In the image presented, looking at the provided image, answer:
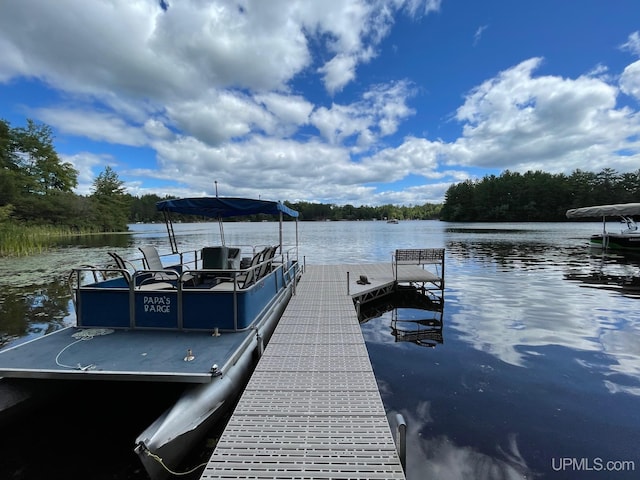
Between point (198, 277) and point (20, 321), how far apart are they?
5185 millimetres

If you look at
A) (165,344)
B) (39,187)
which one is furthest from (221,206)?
(39,187)

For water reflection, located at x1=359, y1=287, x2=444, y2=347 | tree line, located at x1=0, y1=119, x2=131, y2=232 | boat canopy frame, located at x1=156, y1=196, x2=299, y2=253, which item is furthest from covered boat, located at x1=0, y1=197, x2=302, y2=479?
tree line, located at x1=0, y1=119, x2=131, y2=232

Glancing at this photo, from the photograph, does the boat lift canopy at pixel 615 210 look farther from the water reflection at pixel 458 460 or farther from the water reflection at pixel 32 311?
the water reflection at pixel 32 311

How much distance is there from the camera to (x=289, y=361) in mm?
4641

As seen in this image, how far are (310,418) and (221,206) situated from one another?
16.5ft

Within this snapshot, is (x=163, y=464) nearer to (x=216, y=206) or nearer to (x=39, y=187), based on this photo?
(x=216, y=206)

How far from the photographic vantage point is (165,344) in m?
4.34

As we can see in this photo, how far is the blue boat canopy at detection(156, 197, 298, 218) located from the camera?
702 cm

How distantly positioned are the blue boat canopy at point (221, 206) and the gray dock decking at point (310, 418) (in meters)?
2.79

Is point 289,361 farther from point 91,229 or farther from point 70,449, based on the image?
point 91,229

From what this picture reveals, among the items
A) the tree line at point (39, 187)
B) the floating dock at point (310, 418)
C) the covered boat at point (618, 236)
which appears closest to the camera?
the floating dock at point (310, 418)

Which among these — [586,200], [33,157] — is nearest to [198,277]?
[33,157]

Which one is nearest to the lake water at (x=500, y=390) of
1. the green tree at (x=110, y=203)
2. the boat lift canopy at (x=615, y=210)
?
the boat lift canopy at (x=615, y=210)

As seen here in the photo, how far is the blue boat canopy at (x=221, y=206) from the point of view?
7023 millimetres
